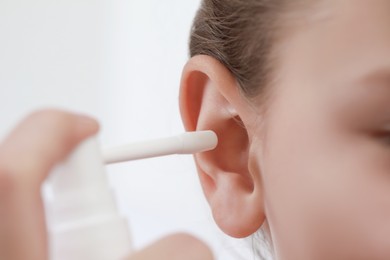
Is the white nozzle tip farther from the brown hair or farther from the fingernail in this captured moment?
the fingernail

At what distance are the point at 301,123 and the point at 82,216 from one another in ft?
0.87

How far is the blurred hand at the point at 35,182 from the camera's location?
34 centimetres

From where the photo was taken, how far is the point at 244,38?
67 centimetres

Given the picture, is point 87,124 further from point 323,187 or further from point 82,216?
point 323,187

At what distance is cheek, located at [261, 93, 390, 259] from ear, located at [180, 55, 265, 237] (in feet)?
0.11

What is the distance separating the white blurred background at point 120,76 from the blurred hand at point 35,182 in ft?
2.75

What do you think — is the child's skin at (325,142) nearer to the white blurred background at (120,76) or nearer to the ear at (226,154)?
the ear at (226,154)

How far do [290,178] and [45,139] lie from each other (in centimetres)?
28

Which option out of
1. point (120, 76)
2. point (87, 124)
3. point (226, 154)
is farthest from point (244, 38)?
point (120, 76)

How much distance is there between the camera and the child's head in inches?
21.6

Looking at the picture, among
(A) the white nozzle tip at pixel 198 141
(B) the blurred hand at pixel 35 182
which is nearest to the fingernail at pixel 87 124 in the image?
(B) the blurred hand at pixel 35 182

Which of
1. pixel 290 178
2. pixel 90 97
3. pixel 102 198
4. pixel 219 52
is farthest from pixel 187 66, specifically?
pixel 90 97

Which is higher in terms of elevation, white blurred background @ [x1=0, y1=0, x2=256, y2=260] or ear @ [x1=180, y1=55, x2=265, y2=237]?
ear @ [x1=180, y1=55, x2=265, y2=237]

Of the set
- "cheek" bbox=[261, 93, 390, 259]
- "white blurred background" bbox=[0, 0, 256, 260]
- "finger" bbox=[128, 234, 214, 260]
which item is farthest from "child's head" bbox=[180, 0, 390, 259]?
"white blurred background" bbox=[0, 0, 256, 260]
